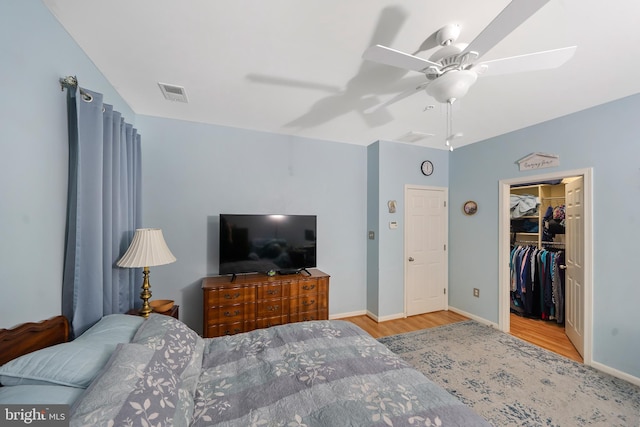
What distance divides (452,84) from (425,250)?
292 cm

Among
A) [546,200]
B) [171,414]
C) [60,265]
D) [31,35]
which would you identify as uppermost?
[31,35]

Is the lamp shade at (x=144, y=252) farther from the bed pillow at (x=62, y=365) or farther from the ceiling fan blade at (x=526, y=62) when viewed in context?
the ceiling fan blade at (x=526, y=62)

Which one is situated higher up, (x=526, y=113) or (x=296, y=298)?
(x=526, y=113)

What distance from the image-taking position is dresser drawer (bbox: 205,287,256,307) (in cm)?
249

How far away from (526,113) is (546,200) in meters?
2.29

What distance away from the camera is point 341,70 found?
71.3 inches

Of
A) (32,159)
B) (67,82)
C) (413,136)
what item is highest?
(413,136)

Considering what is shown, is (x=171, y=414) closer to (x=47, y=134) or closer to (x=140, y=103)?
(x=47, y=134)

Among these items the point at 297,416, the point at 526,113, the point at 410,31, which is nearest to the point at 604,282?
the point at 526,113

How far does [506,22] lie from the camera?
101cm

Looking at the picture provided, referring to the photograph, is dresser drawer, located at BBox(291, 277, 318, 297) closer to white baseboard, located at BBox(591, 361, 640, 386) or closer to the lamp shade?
the lamp shade

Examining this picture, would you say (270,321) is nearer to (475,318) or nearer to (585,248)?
(475,318)

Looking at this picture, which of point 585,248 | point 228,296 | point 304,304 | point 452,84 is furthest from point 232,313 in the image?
point 585,248

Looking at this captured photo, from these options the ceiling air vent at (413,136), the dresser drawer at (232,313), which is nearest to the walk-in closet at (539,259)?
the ceiling air vent at (413,136)
